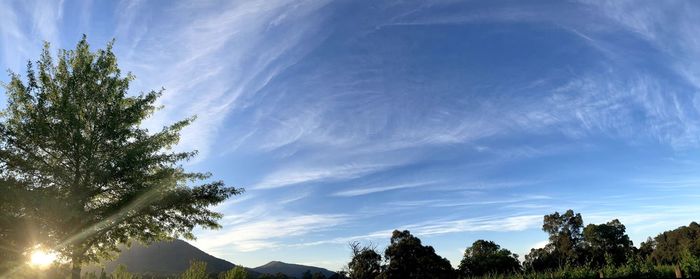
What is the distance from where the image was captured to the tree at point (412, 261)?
195 ft

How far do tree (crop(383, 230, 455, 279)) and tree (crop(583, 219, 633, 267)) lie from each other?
30058 millimetres

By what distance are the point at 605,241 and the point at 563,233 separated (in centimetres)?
686

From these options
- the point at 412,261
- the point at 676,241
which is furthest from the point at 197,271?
the point at 676,241

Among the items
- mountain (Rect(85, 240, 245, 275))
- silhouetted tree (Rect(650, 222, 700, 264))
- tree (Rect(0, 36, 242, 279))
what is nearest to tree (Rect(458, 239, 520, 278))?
silhouetted tree (Rect(650, 222, 700, 264))

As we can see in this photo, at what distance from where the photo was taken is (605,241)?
7256 cm

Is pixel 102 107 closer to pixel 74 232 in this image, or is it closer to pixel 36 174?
pixel 36 174

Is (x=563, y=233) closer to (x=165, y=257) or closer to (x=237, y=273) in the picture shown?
(x=237, y=273)

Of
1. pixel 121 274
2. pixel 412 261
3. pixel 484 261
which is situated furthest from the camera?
pixel 484 261

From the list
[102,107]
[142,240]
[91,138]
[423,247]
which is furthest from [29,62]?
[423,247]

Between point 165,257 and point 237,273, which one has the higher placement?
point 165,257

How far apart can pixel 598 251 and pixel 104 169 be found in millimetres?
80941

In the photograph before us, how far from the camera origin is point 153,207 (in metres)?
14.8

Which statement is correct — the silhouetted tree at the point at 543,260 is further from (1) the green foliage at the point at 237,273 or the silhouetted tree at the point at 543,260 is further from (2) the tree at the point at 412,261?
(1) the green foliage at the point at 237,273

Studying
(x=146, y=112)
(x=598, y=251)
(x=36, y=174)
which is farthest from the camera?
(x=598, y=251)
